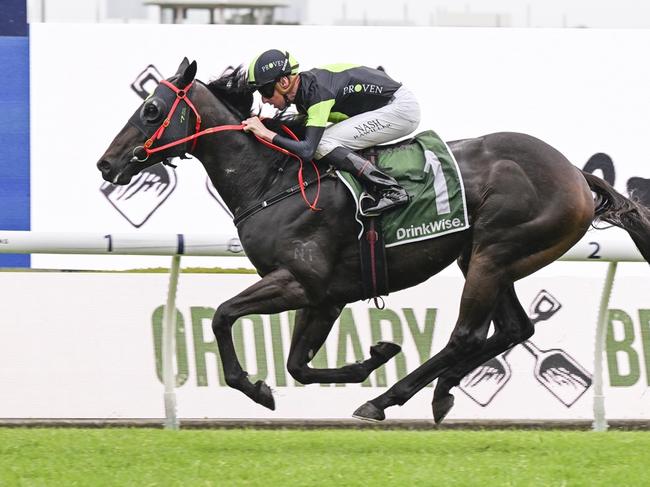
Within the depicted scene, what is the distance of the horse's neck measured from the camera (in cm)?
609

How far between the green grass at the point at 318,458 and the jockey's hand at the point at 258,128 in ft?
4.62

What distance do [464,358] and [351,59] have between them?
5594mm

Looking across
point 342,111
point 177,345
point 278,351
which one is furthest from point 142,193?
point 342,111

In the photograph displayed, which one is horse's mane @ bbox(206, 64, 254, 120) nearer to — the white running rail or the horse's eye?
the horse's eye

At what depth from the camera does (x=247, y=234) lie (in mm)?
5961

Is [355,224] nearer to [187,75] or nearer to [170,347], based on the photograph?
[187,75]

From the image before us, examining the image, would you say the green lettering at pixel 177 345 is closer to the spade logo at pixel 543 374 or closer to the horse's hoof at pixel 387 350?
the horse's hoof at pixel 387 350

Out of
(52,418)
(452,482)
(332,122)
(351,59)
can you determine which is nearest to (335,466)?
(452,482)

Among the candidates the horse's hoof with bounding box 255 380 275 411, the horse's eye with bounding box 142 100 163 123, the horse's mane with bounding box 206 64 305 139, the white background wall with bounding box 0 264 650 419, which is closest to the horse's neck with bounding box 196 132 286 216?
the horse's mane with bounding box 206 64 305 139

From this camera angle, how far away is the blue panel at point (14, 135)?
10.8 metres

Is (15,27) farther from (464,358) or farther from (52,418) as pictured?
(464,358)

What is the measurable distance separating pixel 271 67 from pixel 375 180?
71 centimetres

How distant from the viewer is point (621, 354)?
706 centimetres

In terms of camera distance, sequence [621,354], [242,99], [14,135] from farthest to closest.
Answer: [14,135]
[621,354]
[242,99]
